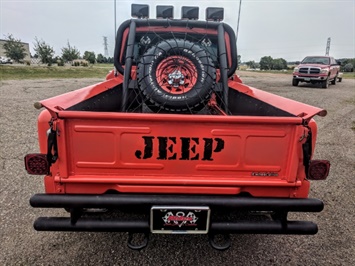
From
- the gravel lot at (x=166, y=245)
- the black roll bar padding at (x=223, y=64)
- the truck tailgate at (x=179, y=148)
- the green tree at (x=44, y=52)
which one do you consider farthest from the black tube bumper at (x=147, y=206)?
the green tree at (x=44, y=52)

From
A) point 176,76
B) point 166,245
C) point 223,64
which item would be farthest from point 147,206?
point 223,64

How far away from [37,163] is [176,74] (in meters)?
1.55

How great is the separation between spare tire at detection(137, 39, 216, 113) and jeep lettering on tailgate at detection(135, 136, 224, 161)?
750mm

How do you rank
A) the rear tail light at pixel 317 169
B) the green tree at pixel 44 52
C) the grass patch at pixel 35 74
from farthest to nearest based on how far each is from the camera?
the green tree at pixel 44 52, the grass patch at pixel 35 74, the rear tail light at pixel 317 169

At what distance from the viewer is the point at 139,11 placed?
11.9 ft

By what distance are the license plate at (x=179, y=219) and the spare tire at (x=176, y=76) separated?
1.12m

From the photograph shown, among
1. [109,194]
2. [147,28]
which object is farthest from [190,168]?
[147,28]

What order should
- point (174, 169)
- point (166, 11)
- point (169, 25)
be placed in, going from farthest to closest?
1. point (169, 25)
2. point (166, 11)
3. point (174, 169)

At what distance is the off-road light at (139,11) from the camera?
363cm

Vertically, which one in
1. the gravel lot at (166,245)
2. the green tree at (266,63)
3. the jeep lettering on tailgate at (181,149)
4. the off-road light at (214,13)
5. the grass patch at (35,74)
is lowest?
the gravel lot at (166,245)

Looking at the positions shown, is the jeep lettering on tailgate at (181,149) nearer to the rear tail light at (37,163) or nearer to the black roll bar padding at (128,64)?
the rear tail light at (37,163)

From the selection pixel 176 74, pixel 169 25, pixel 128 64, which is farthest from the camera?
pixel 169 25

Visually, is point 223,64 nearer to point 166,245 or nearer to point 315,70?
point 166,245

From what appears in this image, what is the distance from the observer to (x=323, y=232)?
285 cm
